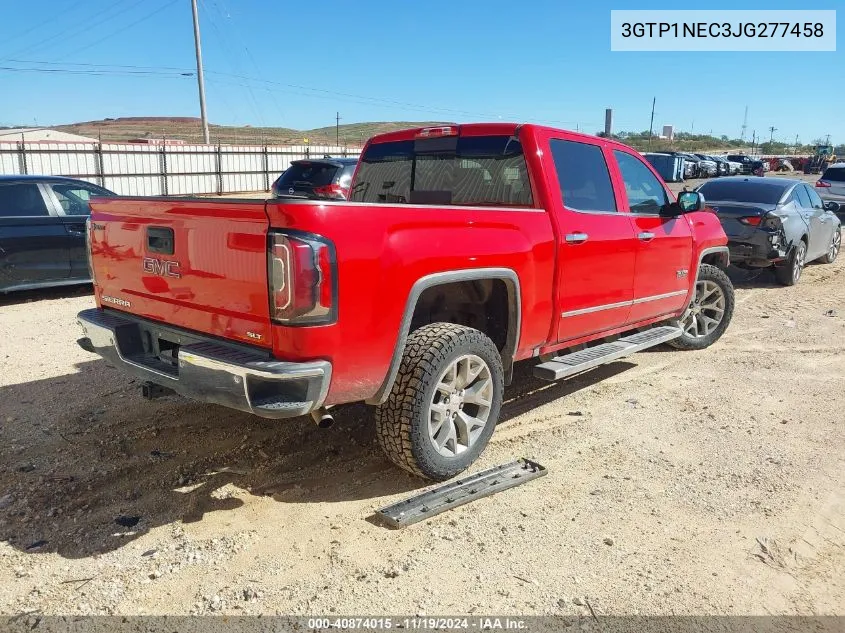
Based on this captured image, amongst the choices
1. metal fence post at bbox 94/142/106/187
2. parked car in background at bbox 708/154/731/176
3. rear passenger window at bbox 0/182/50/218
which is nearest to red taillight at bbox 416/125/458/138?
rear passenger window at bbox 0/182/50/218

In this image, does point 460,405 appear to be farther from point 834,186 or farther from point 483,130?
point 834,186

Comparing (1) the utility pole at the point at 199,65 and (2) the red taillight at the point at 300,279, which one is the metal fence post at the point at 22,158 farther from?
(2) the red taillight at the point at 300,279

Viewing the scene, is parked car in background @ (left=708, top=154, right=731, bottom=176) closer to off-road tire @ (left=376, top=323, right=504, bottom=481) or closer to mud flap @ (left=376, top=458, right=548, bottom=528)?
mud flap @ (left=376, top=458, right=548, bottom=528)

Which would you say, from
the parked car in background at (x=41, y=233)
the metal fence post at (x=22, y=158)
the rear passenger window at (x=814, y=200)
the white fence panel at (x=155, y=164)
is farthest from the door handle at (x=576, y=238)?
the metal fence post at (x=22, y=158)

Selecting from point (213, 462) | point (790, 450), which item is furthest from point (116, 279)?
point (790, 450)

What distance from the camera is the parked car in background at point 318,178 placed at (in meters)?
11.2

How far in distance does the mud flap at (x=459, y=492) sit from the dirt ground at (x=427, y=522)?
0.17ft

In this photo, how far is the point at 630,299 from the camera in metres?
5.07

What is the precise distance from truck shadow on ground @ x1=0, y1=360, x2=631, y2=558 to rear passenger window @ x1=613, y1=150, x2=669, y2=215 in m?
1.70

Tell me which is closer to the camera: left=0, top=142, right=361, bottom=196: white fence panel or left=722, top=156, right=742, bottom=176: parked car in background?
left=0, top=142, right=361, bottom=196: white fence panel

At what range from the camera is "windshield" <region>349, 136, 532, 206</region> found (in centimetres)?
441

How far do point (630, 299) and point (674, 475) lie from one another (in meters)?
1.57

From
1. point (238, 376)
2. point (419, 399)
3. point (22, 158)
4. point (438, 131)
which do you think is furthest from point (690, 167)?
point (238, 376)

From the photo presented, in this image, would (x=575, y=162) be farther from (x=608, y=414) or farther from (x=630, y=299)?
(x=608, y=414)
